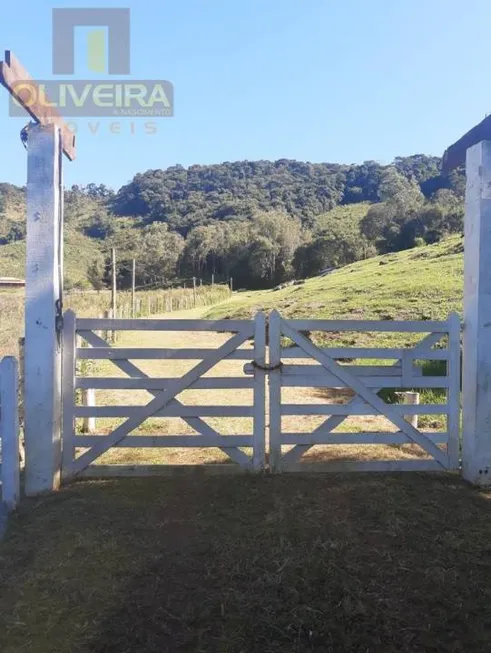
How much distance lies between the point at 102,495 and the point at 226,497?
1.03m

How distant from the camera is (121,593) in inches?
111

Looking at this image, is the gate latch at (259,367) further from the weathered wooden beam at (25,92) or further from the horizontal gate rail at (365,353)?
the weathered wooden beam at (25,92)

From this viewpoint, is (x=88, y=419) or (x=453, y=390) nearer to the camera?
(x=453, y=390)

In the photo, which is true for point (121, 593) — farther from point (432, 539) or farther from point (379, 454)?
point (379, 454)

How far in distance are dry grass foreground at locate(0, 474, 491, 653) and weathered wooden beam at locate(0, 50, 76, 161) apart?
3.09 meters

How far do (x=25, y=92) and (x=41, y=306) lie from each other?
1.65 metres

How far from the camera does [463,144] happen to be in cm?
480

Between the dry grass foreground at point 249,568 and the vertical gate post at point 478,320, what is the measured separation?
380 mm

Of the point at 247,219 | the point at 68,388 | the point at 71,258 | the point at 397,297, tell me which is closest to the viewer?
the point at 68,388

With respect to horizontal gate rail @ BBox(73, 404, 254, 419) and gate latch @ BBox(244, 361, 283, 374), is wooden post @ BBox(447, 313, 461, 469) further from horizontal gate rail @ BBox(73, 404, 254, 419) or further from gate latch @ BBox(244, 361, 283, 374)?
horizontal gate rail @ BBox(73, 404, 254, 419)

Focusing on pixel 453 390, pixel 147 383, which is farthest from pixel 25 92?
pixel 453 390

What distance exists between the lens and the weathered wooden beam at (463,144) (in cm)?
448

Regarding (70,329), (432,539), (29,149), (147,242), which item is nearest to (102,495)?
(70,329)

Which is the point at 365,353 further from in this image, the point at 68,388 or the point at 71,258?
the point at 71,258
